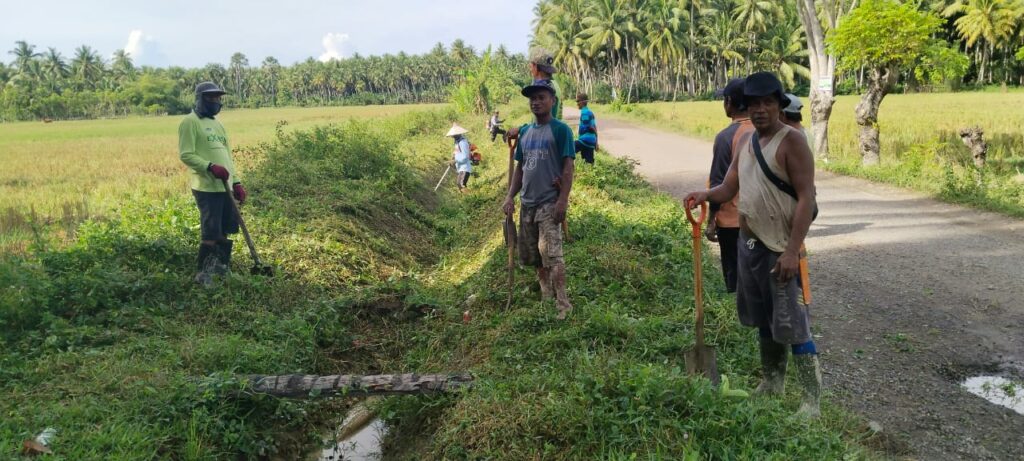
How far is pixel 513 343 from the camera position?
4516mm

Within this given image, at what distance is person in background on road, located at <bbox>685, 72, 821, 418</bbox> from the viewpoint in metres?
3.10

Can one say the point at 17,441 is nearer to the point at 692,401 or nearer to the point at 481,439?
the point at 481,439

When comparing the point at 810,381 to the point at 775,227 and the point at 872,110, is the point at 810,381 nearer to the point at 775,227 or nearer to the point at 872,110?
the point at 775,227

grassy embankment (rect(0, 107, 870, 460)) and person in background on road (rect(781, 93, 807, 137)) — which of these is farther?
person in background on road (rect(781, 93, 807, 137))

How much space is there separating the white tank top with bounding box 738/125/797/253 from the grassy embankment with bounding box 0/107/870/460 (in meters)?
0.79

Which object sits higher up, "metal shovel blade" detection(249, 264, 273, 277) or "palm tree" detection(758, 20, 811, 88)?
"palm tree" detection(758, 20, 811, 88)

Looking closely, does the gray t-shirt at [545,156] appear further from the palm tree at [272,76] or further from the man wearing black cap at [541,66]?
the palm tree at [272,76]

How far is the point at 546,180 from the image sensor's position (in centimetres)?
471

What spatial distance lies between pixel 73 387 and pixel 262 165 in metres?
7.22

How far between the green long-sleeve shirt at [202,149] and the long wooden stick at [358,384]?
2652 mm

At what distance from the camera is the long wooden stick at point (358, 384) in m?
3.88

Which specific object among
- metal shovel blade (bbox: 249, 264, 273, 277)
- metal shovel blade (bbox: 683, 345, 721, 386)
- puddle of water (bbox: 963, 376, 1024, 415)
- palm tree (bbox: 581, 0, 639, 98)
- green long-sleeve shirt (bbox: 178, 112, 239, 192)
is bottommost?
puddle of water (bbox: 963, 376, 1024, 415)

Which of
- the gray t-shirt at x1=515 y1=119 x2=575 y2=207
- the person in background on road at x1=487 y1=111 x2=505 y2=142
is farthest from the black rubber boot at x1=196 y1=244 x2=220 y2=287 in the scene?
the gray t-shirt at x1=515 y1=119 x2=575 y2=207

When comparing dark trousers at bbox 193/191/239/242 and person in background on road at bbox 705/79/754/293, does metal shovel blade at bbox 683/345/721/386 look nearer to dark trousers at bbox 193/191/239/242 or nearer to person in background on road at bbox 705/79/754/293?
person in background on road at bbox 705/79/754/293
